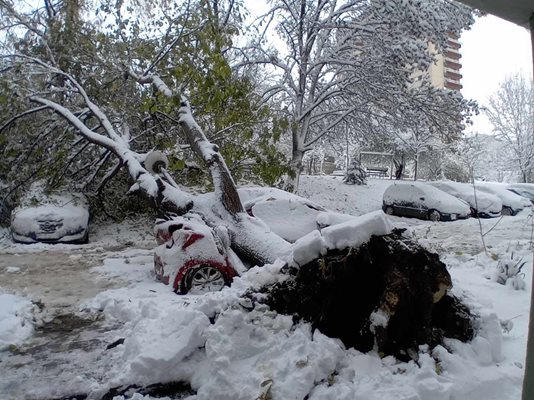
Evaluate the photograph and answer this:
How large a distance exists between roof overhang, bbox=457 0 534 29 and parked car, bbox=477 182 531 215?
52.5 ft

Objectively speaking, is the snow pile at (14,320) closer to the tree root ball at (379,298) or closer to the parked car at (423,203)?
the tree root ball at (379,298)

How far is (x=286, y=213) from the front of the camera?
7379 mm

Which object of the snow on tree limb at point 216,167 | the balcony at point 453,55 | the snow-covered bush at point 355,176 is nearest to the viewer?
the snow on tree limb at point 216,167

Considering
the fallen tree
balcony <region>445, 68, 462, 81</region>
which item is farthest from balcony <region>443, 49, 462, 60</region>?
the fallen tree

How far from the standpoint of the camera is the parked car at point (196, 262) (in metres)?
5.05

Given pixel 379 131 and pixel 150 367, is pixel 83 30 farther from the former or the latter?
pixel 379 131

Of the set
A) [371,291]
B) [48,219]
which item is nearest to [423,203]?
[48,219]

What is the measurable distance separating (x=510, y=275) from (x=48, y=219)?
875 cm

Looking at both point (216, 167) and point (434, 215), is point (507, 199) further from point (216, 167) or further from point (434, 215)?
point (216, 167)

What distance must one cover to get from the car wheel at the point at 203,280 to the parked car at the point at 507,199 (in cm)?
1407

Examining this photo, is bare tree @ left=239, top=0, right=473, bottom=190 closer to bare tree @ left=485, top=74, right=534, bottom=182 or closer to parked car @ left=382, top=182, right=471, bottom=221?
parked car @ left=382, top=182, right=471, bottom=221

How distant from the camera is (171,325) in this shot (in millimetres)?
2992

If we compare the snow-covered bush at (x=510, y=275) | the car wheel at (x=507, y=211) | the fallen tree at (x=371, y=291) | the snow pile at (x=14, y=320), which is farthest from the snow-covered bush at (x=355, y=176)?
the fallen tree at (x=371, y=291)

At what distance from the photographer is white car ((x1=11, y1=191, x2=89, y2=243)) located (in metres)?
8.74
